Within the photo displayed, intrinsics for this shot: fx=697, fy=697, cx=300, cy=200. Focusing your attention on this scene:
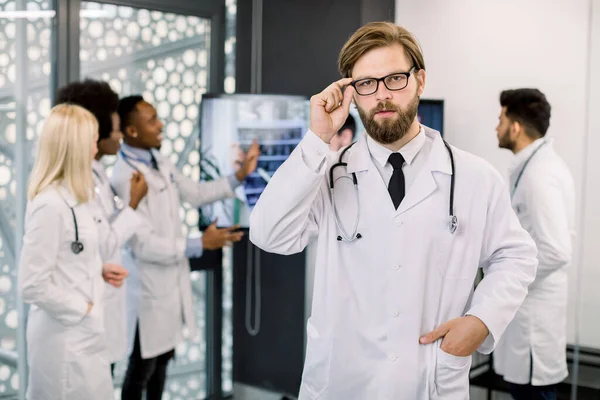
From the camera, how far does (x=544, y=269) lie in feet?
9.66

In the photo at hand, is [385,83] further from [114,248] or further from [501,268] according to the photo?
[114,248]

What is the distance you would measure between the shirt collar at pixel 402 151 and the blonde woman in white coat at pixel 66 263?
3.70 ft

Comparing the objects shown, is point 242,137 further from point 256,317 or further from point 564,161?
point 564,161

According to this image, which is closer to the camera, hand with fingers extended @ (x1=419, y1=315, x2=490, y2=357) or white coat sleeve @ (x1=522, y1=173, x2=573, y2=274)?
hand with fingers extended @ (x1=419, y1=315, x2=490, y2=357)

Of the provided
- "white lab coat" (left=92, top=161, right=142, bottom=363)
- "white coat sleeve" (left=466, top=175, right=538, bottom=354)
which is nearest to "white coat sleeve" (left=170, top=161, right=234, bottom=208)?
"white lab coat" (left=92, top=161, right=142, bottom=363)

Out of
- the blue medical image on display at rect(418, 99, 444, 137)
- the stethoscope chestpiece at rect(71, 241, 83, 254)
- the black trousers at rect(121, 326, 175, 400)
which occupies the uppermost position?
the blue medical image on display at rect(418, 99, 444, 137)

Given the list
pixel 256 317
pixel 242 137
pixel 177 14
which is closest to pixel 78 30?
pixel 177 14

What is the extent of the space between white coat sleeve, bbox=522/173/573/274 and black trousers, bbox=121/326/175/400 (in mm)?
1776

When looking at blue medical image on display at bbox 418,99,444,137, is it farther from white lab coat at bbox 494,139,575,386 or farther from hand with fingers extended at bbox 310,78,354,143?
hand with fingers extended at bbox 310,78,354,143

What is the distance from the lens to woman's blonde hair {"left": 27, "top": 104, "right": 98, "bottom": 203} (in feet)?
8.13

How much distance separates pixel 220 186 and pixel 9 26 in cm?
119

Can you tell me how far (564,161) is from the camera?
299 cm

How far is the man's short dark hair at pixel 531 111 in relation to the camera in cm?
297

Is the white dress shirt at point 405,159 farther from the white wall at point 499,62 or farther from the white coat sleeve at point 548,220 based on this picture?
the white wall at point 499,62
